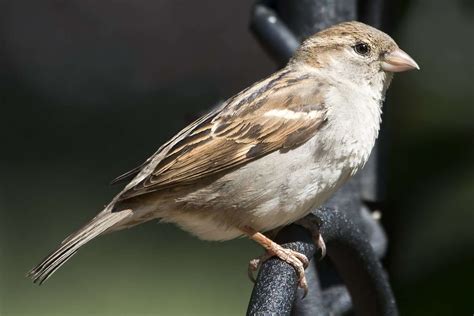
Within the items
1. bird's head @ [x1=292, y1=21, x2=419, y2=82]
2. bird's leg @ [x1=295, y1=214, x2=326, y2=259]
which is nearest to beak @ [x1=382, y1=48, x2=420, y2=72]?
bird's head @ [x1=292, y1=21, x2=419, y2=82]

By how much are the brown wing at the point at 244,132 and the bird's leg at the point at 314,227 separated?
0.18m

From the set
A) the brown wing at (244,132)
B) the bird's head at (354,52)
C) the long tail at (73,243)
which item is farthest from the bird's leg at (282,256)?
the bird's head at (354,52)

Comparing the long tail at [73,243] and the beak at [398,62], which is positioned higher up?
the beak at [398,62]

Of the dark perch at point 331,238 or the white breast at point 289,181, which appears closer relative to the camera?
the dark perch at point 331,238

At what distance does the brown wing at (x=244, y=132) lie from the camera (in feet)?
7.63

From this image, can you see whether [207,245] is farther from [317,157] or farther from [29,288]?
[317,157]

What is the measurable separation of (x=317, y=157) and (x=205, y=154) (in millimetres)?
235

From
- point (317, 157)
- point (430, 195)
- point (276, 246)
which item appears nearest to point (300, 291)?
point (276, 246)

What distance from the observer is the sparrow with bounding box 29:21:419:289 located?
226 centimetres

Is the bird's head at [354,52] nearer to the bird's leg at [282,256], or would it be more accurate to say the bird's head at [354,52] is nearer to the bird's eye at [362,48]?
the bird's eye at [362,48]

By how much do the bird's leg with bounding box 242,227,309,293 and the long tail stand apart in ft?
0.86

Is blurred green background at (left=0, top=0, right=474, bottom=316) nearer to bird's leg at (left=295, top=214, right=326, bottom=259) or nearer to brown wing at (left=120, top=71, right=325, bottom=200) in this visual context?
brown wing at (left=120, top=71, right=325, bottom=200)

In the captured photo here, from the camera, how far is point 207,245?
427 cm

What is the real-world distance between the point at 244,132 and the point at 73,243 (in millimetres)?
419
